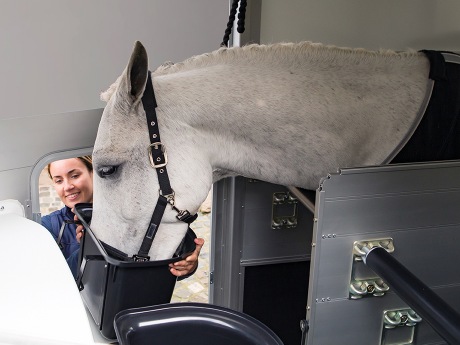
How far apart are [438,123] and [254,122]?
1.62 ft

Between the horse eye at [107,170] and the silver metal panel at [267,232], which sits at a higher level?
the horse eye at [107,170]

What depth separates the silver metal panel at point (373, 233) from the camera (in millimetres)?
1424

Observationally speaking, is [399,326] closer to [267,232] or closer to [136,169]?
[267,232]

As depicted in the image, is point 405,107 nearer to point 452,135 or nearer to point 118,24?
point 452,135

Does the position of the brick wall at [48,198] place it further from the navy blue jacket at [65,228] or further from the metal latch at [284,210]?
the metal latch at [284,210]

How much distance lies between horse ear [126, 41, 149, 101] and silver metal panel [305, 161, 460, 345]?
1.67 ft

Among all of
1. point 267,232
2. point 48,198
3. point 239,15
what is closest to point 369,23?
point 239,15

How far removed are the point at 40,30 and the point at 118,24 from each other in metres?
0.25

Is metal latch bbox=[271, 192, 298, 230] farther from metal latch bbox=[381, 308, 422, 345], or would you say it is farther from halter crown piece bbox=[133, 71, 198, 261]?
metal latch bbox=[381, 308, 422, 345]

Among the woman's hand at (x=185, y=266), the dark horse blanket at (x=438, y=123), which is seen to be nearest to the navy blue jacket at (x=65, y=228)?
the woman's hand at (x=185, y=266)

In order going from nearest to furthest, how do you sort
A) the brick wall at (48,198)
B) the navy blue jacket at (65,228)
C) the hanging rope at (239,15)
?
1. the hanging rope at (239,15)
2. the navy blue jacket at (65,228)
3. the brick wall at (48,198)

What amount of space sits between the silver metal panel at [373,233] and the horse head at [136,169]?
1.27 ft

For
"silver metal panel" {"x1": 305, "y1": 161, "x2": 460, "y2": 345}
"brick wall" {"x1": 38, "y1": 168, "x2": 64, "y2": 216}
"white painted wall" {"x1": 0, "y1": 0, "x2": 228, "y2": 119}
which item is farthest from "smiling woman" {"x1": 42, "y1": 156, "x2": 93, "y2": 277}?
"brick wall" {"x1": 38, "y1": 168, "x2": 64, "y2": 216}

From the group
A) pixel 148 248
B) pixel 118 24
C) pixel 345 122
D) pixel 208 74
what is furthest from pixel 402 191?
pixel 118 24
